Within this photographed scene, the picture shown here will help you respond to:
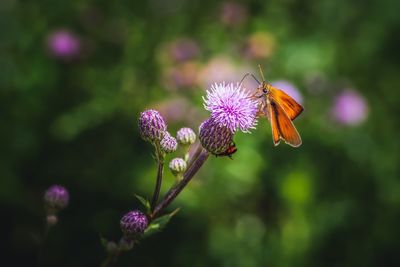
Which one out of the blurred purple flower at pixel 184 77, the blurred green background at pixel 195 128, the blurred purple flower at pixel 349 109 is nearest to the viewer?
the blurred green background at pixel 195 128

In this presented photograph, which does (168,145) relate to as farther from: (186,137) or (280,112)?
(280,112)

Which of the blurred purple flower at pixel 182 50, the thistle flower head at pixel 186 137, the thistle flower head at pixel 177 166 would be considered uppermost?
the blurred purple flower at pixel 182 50

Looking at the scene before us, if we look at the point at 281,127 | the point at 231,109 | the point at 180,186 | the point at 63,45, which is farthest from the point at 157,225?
the point at 63,45

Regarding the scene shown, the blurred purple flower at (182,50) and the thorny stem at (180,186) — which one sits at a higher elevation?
the blurred purple flower at (182,50)

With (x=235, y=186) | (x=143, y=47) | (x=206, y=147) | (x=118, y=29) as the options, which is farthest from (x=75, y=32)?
(x=206, y=147)

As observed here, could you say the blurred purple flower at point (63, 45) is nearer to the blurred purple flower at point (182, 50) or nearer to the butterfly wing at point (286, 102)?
the blurred purple flower at point (182, 50)

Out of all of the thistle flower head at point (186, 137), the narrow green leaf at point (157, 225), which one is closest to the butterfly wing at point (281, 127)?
the thistle flower head at point (186, 137)

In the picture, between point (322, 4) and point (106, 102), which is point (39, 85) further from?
point (322, 4)
